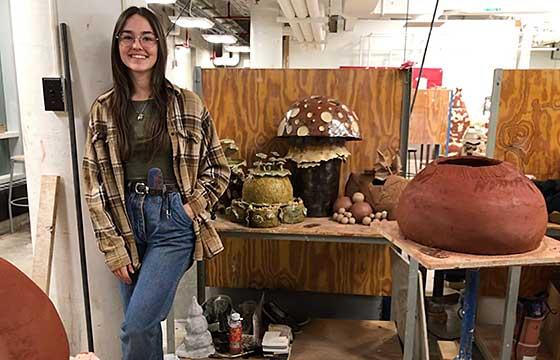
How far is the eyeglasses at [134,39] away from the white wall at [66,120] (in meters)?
0.23

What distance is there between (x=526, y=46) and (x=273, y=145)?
622 centimetres

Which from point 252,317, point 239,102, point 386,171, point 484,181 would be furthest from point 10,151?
point 484,181

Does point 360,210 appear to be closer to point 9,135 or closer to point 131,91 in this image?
point 131,91

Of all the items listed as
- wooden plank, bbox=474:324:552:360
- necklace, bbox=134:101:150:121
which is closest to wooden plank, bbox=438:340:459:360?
wooden plank, bbox=474:324:552:360

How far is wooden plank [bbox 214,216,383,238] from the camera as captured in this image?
85.7 inches

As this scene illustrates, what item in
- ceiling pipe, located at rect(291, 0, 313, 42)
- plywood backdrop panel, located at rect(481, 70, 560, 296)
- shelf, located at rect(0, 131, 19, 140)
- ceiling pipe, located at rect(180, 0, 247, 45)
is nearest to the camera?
plywood backdrop panel, located at rect(481, 70, 560, 296)

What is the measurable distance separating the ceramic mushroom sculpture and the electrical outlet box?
3.47ft

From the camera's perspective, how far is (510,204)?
57.6 inches

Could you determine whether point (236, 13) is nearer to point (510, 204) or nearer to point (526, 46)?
point (526, 46)

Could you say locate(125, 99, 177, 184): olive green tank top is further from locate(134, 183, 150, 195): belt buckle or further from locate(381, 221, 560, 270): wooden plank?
locate(381, 221, 560, 270): wooden plank

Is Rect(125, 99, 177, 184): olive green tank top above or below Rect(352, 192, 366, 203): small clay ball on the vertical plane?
above

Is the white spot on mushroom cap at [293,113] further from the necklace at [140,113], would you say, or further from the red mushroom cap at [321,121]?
the necklace at [140,113]

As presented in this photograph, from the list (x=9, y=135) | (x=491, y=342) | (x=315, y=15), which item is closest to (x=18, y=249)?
(x=9, y=135)

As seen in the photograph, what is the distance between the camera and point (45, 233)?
1.81 meters
